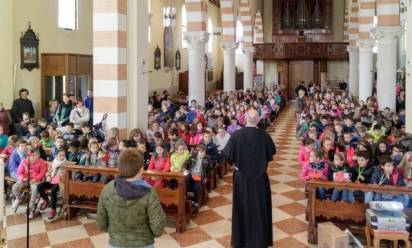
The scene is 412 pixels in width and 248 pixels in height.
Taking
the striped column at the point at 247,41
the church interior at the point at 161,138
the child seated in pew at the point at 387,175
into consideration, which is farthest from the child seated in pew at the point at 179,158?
the striped column at the point at 247,41

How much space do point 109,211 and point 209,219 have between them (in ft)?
12.4

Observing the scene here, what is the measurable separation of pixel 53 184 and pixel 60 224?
734 millimetres

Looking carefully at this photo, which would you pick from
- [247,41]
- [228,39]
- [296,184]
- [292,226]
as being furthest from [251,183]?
[247,41]

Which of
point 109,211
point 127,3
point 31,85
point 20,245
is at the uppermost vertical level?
point 127,3

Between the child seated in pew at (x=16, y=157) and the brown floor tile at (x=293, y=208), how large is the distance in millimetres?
4322

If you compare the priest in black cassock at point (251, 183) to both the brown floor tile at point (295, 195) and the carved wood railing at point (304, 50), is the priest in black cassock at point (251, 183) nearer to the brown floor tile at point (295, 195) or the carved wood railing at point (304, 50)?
the brown floor tile at point (295, 195)

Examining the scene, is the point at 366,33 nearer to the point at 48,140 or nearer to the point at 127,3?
the point at 127,3

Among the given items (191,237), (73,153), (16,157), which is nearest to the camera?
(191,237)

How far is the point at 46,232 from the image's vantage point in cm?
681

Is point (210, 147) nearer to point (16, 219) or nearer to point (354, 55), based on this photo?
point (16, 219)

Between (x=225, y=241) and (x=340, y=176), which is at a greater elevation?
(x=340, y=176)

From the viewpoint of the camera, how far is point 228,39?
2178 cm

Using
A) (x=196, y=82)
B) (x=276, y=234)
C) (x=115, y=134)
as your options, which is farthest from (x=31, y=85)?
(x=276, y=234)

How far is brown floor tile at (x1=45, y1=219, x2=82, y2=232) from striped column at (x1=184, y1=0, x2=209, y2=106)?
29.1ft
